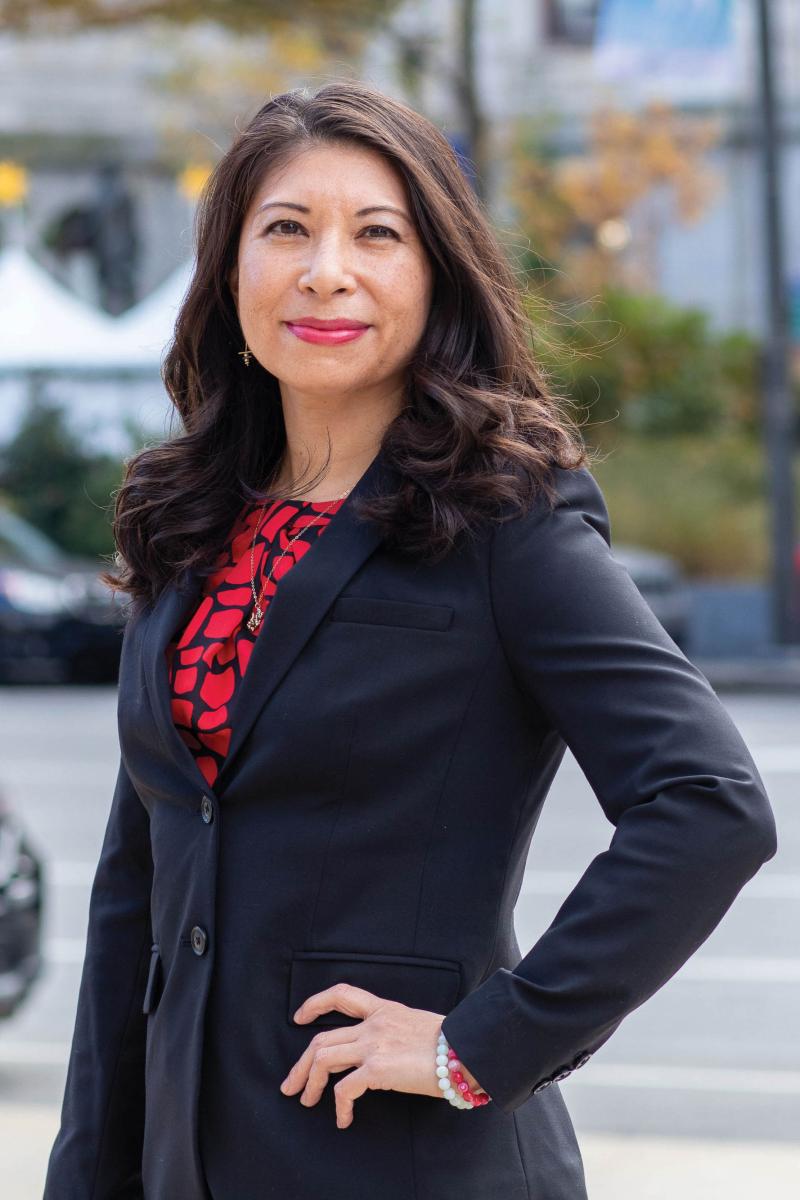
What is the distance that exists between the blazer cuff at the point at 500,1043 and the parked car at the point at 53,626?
1362 centimetres

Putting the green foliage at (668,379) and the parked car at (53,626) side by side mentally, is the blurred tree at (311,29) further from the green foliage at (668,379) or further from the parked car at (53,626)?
the parked car at (53,626)

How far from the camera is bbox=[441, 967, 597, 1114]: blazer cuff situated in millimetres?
1687

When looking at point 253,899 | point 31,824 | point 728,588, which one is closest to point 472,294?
point 253,899

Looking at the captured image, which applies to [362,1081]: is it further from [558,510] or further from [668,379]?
[668,379]

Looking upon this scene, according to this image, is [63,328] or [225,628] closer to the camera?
[225,628]

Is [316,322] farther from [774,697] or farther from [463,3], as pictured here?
[463,3]

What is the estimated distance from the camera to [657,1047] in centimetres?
560

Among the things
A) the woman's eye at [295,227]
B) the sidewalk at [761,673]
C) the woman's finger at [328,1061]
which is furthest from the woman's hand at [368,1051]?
the sidewalk at [761,673]

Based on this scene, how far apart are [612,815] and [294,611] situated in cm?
39

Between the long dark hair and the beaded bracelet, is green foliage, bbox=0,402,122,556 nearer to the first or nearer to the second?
the long dark hair

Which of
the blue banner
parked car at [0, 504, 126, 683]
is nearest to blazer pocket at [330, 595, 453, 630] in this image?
parked car at [0, 504, 126, 683]

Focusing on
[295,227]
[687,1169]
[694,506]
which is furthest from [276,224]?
[694,506]

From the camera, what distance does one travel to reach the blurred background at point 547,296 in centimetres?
815

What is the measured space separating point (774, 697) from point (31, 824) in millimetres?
7285
